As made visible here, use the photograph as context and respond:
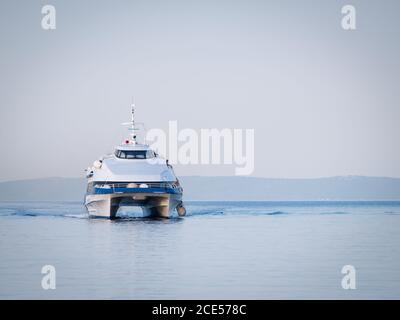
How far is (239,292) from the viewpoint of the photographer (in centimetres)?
3028

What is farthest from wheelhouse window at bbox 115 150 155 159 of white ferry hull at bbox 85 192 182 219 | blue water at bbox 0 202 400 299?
blue water at bbox 0 202 400 299

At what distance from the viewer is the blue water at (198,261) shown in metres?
30.7

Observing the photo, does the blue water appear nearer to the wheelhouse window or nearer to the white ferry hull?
the white ferry hull

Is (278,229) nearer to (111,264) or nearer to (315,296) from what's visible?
(111,264)

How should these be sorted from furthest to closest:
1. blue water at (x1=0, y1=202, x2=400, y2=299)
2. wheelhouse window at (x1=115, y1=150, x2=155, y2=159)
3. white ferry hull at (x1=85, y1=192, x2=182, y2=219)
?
wheelhouse window at (x1=115, y1=150, x2=155, y2=159) → white ferry hull at (x1=85, y1=192, x2=182, y2=219) → blue water at (x1=0, y1=202, x2=400, y2=299)

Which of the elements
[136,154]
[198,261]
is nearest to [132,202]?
[136,154]

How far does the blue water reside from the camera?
30.7 meters

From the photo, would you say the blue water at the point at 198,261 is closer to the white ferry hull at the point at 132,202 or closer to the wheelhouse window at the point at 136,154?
the white ferry hull at the point at 132,202

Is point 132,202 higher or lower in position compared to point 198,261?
lower

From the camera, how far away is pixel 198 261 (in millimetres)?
39719

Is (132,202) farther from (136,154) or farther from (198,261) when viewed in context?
(198,261)

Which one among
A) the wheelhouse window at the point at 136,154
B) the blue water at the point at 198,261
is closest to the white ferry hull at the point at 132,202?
the wheelhouse window at the point at 136,154

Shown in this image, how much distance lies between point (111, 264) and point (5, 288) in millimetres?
8369
